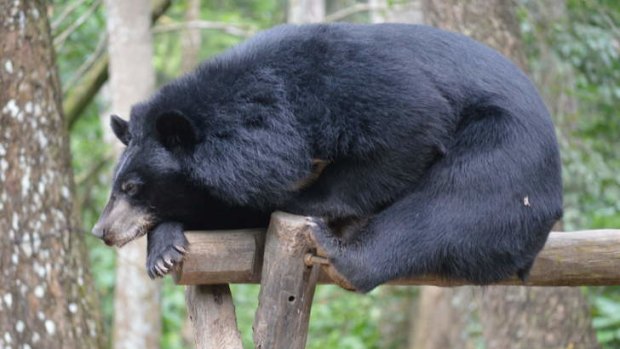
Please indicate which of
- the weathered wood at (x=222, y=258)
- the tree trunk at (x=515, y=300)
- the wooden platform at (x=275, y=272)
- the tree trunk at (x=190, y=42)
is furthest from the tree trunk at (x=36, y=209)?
the tree trunk at (x=190, y=42)

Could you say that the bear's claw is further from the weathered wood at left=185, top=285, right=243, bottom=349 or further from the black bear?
the weathered wood at left=185, top=285, right=243, bottom=349

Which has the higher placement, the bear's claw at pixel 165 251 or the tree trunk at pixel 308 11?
the bear's claw at pixel 165 251

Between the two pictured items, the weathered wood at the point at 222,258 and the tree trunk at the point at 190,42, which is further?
the tree trunk at the point at 190,42

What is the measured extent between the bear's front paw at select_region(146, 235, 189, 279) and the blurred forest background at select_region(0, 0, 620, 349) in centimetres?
152

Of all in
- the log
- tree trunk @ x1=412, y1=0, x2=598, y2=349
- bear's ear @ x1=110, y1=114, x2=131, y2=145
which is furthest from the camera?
tree trunk @ x1=412, y1=0, x2=598, y2=349

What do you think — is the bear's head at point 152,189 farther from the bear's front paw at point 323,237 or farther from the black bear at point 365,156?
the bear's front paw at point 323,237

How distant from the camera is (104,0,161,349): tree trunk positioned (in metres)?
6.67

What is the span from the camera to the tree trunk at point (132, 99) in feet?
21.9

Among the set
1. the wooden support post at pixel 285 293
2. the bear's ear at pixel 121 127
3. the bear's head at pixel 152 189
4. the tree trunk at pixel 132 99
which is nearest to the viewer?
the wooden support post at pixel 285 293

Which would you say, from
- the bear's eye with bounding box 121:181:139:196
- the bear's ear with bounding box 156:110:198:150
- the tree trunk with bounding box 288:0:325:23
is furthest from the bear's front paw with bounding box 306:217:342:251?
the tree trunk with bounding box 288:0:325:23

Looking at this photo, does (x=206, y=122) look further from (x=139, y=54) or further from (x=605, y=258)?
(x=139, y=54)

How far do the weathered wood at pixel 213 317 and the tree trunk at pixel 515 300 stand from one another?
9.92ft

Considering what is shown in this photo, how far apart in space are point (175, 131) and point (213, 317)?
0.64 meters

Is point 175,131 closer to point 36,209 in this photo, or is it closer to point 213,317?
point 213,317
